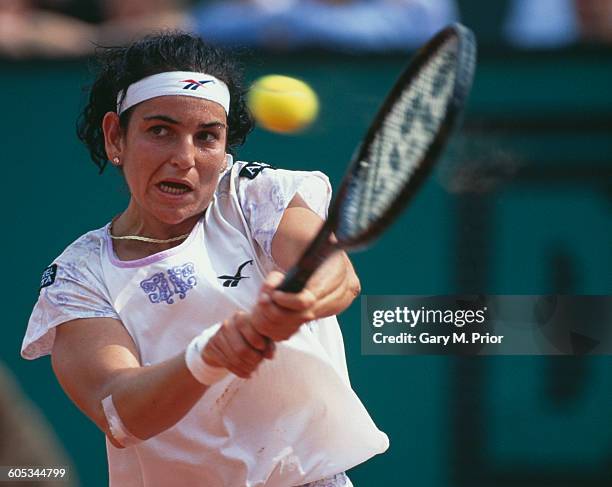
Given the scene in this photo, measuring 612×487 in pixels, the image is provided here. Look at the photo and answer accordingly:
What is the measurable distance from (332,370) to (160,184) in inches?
19.2

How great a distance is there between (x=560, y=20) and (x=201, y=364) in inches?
99.5

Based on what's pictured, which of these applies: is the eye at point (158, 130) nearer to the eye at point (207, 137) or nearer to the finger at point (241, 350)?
the eye at point (207, 137)

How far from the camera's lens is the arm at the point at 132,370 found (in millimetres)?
2051

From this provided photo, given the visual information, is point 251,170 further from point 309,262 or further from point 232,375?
point 309,262

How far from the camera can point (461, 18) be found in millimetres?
4488

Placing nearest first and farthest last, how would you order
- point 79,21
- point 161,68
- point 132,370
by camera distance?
1. point 132,370
2. point 161,68
3. point 79,21

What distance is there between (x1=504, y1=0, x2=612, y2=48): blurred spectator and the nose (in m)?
1.85

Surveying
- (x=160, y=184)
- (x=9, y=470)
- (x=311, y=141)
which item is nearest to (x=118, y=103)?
(x=160, y=184)

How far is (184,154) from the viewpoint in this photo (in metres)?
2.53

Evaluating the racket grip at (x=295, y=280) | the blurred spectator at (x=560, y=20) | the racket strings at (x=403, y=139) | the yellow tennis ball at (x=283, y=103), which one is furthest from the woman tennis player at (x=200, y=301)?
the blurred spectator at (x=560, y=20)

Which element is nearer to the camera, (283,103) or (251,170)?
(251,170)

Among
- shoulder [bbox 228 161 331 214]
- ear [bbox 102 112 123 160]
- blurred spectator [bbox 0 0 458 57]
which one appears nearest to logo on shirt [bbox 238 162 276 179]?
shoulder [bbox 228 161 331 214]

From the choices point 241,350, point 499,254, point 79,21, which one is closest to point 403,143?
point 241,350

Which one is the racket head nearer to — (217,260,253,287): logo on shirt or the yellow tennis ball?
(217,260,253,287): logo on shirt
